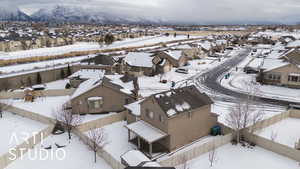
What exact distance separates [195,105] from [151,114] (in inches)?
190

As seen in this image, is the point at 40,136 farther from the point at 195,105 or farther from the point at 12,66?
the point at 12,66

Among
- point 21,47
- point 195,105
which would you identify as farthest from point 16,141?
point 21,47

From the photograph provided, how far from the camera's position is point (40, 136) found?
26453 mm

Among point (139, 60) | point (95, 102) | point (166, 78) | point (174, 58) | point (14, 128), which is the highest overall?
point (174, 58)

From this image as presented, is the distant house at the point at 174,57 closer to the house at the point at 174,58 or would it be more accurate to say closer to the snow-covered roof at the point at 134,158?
the house at the point at 174,58

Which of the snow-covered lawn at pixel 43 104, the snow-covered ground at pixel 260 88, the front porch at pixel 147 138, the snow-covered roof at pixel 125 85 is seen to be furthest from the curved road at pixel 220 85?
the snow-covered lawn at pixel 43 104

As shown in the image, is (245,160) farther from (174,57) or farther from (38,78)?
(174,57)

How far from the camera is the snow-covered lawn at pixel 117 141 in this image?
2453 cm

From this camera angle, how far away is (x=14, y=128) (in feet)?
99.7

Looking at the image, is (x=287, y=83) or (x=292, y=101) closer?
(x=292, y=101)

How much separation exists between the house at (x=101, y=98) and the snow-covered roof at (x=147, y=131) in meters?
8.46

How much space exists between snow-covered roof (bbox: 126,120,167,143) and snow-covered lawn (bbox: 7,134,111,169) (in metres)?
4.45

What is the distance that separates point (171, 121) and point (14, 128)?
825 inches

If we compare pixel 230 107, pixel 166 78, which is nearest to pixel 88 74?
pixel 166 78
